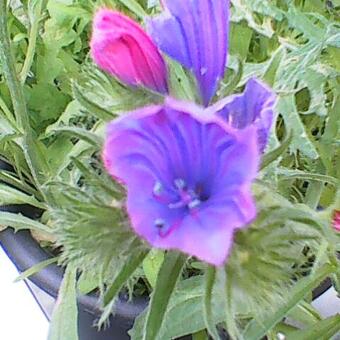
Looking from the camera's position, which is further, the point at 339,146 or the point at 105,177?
the point at 339,146

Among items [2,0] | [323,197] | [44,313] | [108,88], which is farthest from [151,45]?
[44,313]

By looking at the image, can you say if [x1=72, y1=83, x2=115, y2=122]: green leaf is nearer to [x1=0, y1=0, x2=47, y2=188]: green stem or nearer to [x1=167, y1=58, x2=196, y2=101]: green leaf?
[x1=167, y1=58, x2=196, y2=101]: green leaf

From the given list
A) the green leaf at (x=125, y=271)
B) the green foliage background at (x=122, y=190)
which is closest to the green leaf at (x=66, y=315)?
the green foliage background at (x=122, y=190)

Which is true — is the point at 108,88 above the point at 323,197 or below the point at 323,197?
above

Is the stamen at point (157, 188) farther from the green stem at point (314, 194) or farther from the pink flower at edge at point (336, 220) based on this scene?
the green stem at point (314, 194)

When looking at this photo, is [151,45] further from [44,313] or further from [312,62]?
[44,313]

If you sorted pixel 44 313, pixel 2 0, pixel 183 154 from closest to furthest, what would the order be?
pixel 183 154, pixel 2 0, pixel 44 313

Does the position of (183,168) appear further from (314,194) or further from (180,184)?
(314,194)

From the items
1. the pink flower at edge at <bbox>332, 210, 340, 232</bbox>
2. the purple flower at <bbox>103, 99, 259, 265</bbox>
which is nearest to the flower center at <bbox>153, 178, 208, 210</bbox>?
the purple flower at <bbox>103, 99, 259, 265</bbox>
